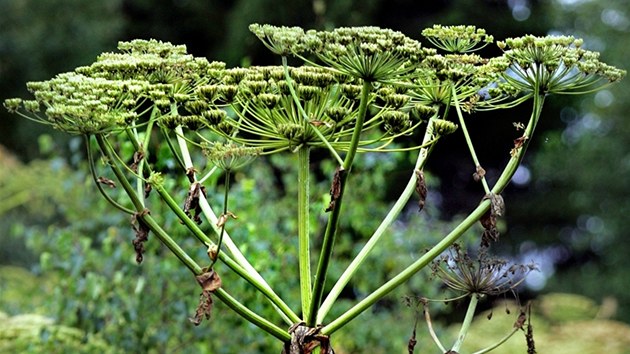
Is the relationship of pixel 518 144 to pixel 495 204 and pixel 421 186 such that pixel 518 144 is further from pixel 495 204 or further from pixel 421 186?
pixel 421 186

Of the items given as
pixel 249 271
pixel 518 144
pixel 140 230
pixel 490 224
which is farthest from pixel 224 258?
pixel 518 144

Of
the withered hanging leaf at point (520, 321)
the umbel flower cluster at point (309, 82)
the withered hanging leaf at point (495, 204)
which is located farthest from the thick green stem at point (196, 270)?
the withered hanging leaf at point (520, 321)

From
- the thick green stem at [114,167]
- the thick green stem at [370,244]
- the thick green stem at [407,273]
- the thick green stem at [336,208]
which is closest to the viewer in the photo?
the thick green stem at [336,208]

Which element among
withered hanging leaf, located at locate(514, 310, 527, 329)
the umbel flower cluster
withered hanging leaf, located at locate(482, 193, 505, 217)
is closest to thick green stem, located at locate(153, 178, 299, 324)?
the umbel flower cluster

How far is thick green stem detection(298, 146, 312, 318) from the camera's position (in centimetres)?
321

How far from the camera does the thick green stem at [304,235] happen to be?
3211mm

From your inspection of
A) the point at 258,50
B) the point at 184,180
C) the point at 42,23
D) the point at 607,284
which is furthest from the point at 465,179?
the point at 184,180

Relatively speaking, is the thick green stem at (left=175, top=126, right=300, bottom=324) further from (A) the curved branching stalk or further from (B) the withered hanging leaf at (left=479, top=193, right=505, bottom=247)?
(B) the withered hanging leaf at (left=479, top=193, right=505, bottom=247)

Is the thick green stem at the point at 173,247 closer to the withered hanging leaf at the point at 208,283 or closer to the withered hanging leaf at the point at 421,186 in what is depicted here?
the withered hanging leaf at the point at 208,283

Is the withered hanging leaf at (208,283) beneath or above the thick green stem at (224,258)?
beneath

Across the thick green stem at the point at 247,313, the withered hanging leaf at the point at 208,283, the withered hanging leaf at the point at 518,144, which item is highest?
the withered hanging leaf at the point at 518,144

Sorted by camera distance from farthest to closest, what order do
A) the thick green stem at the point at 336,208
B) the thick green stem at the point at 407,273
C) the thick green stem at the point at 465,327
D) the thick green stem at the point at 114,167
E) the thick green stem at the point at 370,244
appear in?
the thick green stem at the point at 465,327 → the thick green stem at the point at 370,244 → the thick green stem at the point at 407,273 → the thick green stem at the point at 114,167 → the thick green stem at the point at 336,208

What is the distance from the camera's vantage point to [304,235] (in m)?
3.28

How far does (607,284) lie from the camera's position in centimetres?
2144
